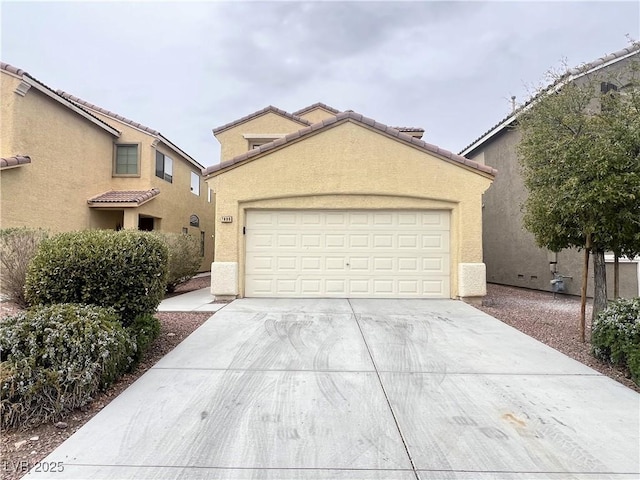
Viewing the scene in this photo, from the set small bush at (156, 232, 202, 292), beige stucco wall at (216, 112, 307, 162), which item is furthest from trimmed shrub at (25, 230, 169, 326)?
beige stucco wall at (216, 112, 307, 162)

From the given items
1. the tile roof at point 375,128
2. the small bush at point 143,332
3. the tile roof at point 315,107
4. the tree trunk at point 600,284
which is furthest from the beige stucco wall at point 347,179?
the tile roof at point 315,107

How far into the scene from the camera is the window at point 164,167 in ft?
54.9

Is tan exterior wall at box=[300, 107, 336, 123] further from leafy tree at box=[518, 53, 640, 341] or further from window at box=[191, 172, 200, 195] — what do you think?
leafy tree at box=[518, 53, 640, 341]

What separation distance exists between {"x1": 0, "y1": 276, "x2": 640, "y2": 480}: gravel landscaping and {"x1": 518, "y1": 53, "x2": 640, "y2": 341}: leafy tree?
808mm

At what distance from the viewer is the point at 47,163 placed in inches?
467

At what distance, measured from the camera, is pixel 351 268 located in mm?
9453

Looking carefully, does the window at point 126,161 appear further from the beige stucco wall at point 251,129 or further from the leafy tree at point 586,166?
the leafy tree at point 586,166

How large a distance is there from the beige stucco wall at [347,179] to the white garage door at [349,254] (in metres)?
0.32

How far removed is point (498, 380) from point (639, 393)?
5.15ft

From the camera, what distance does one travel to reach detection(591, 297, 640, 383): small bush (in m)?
4.29

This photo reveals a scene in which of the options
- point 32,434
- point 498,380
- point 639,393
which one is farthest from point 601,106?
point 32,434

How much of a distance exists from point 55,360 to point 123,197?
42.2ft

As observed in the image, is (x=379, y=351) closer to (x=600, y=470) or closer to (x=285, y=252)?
(x=600, y=470)

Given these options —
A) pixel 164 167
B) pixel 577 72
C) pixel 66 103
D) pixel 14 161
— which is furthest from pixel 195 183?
pixel 577 72
